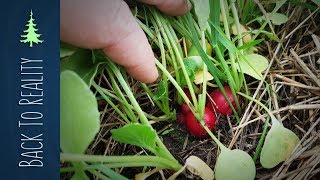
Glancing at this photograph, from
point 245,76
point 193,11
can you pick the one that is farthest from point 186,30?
point 245,76

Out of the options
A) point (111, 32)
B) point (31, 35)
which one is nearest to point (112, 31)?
point (111, 32)

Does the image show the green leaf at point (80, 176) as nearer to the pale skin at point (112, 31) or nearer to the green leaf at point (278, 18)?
the pale skin at point (112, 31)

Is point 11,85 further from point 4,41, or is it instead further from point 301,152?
point 301,152

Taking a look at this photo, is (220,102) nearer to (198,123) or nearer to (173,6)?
(198,123)

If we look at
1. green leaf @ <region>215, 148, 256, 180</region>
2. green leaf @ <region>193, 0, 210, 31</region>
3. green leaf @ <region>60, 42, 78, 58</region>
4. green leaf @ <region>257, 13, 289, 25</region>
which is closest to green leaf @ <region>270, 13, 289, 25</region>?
green leaf @ <region>257, 13, 289, 25</region>

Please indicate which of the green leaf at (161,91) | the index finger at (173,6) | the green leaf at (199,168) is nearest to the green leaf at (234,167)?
the green leaf at (199,168)

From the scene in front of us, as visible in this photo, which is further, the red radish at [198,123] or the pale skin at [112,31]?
the red radish at [198,123]

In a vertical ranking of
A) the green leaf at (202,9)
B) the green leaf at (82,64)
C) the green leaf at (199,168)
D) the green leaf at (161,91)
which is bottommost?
the green leaf at (199,168)
